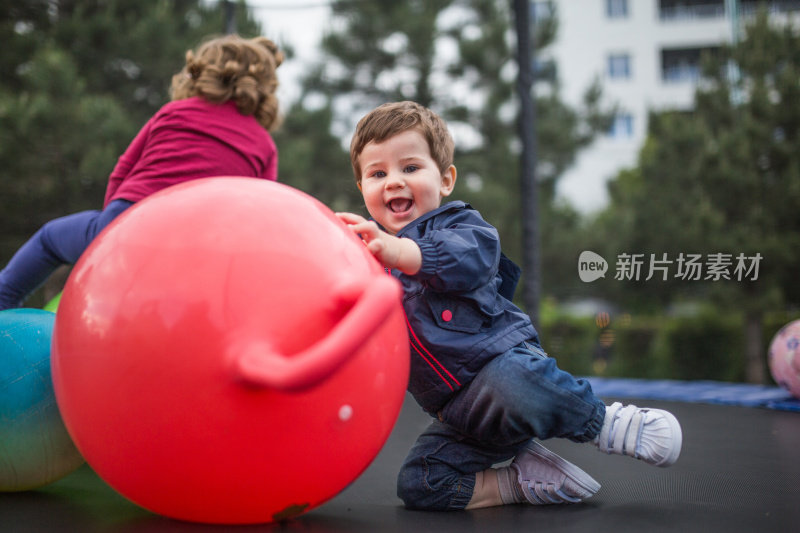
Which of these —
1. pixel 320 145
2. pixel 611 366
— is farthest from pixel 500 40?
pixel 611 366

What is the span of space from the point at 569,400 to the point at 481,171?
666 cm

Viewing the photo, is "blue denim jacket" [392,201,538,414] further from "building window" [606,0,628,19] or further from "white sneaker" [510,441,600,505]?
"building window" [606,0,628,19]

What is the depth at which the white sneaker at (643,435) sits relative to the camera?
1569mm

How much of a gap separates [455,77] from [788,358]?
6.15 meters

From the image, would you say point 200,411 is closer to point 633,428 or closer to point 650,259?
point 633,428

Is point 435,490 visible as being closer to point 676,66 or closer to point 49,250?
point 49,250

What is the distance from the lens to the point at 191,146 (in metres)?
2.35

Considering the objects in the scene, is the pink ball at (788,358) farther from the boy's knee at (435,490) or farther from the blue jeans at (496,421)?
the boy's knee at (435,490)

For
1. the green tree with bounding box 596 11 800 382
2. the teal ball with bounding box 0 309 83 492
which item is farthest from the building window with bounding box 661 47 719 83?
the teal ball with bounding box 0 309 83 492

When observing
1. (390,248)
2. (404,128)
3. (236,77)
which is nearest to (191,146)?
(236,77)

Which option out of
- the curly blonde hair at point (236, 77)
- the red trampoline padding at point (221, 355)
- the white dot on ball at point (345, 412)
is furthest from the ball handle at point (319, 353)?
the curly blonde hair at point (236, 77)

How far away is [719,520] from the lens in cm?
143

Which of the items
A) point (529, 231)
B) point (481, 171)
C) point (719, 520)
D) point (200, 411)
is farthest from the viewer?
point (481, 171)

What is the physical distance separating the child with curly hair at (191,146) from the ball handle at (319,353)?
131 centimetres
